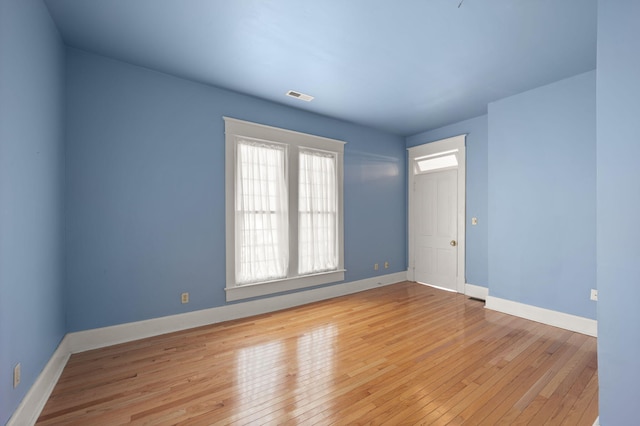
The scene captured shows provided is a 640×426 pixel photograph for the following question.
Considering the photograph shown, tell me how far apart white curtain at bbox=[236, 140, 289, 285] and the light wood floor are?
0.74 m

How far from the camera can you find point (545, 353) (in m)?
2.79

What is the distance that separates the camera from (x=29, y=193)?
196cm

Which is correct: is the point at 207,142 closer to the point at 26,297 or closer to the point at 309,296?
the point at 26,297

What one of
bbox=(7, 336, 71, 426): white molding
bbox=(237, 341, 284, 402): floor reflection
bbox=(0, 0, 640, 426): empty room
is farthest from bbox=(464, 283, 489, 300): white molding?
bbox=(7, 336, 71, 426): white molding

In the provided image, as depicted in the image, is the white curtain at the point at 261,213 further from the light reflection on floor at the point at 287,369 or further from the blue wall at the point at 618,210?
the blue wall at the point at 618,210

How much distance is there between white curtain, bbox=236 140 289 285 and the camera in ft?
12.3

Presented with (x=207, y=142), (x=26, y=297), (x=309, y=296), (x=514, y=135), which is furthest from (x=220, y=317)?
(x=514, y=135)

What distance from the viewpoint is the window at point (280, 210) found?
371 cm

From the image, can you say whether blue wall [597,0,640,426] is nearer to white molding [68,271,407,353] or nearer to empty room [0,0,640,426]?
empty room [0,0,640,426]

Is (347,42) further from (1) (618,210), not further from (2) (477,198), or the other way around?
(2) (477,198)

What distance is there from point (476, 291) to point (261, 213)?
3777mm

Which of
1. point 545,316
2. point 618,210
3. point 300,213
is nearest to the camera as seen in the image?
point 618,210

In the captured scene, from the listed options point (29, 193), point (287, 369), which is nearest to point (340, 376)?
point (287, 369)

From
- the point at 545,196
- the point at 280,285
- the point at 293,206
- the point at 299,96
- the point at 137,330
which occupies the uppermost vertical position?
the point at 299,96
